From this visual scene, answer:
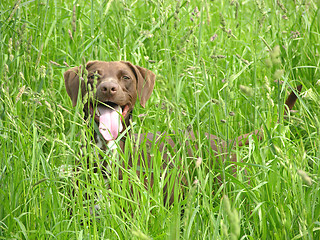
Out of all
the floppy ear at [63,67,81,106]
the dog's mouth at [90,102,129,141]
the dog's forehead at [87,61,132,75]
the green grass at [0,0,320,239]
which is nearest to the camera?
the green grass at [0,0,320,239]

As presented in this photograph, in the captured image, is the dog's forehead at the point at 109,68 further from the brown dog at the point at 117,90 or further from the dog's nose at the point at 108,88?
the dog's nose at the point at 108,88

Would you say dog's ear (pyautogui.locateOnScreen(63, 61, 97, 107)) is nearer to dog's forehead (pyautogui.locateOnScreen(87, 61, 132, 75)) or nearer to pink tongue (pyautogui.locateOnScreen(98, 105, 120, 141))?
dog's forehead (pyautogui.locateOnScreen(87, 61, 132, 75))

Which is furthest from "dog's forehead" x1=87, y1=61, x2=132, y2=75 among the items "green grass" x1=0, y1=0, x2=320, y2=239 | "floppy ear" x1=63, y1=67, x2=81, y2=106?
"green grass" x1=0, y1=0, x2=320, y2=239

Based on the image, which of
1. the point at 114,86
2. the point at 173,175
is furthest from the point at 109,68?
the point at 173,175

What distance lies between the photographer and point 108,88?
3.25 m

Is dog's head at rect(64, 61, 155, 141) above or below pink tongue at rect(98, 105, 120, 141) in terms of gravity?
above

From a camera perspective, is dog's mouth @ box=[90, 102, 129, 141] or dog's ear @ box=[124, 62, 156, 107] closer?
dog's mouth @ box=[90, 102, 129, 141]

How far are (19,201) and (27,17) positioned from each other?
2.02 meters

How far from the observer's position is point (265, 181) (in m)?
2.12

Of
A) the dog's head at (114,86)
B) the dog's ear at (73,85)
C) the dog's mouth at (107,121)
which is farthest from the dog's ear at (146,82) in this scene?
the dog's ear at (73,85)

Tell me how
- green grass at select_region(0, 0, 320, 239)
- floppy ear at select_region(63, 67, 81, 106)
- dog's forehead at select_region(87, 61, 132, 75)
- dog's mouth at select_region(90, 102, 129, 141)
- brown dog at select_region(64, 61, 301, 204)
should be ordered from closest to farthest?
green grass at select_region(0, 0, 320, 239) → dog's mouth at select_region(90, 102, 129, 141) → brown dog at select_region(64, 61, 301, 204) → floppy ear at select_region(63, 67, 81, 106) → dog's forehead at select_region(87, 61, 132, 75)

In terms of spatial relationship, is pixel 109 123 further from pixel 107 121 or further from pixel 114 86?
pixel 114 86

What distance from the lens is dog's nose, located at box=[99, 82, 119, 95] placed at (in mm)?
3254

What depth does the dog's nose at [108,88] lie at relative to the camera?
3254mm
